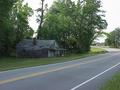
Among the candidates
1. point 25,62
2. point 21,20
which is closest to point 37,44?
point 21,20

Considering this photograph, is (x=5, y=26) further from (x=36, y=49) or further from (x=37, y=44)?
(x=37, y=44)

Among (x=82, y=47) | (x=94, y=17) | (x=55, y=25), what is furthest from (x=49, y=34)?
(x=94, y=17)

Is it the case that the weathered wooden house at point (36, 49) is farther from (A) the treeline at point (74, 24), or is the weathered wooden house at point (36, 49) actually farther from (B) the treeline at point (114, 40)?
(B) the treeline at point (114, 40)

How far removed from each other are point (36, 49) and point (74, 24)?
25.0m

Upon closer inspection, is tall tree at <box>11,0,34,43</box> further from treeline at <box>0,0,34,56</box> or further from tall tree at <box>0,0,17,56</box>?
tall tree at <box>0,0,17,56</box>

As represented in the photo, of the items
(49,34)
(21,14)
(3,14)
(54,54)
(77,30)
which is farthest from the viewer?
(77,30)

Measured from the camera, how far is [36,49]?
79.1m

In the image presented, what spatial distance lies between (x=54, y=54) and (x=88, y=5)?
28.6 meters

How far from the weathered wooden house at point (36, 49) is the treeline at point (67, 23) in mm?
1926

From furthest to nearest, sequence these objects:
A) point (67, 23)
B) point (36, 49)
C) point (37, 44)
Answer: point (67, 23) < point (37, 44) < point (36, 49)

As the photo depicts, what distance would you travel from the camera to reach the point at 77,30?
102 meters

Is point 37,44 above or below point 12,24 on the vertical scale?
below

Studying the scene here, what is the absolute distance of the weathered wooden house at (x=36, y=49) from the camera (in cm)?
7800

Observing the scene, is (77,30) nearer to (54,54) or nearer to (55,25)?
(55,25)
